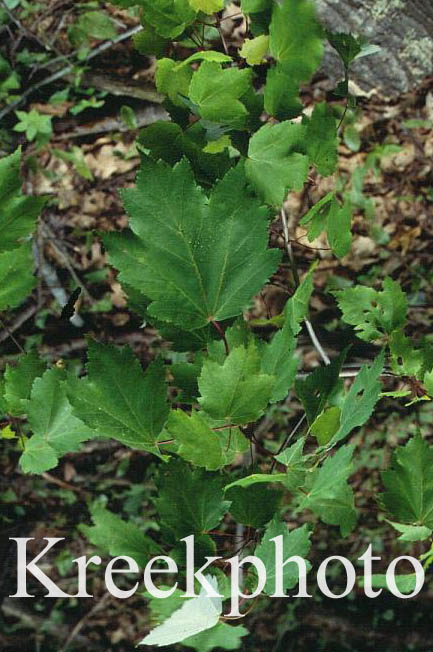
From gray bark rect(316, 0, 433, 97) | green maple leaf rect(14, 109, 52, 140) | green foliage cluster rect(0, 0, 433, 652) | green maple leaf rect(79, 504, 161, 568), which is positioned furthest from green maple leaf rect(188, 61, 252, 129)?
green maple leaf rect(14, 109, 52, 140)

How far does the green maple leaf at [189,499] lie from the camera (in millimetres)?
694

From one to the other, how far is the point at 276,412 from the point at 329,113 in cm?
170

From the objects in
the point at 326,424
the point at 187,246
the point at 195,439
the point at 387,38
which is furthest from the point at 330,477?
the point at 387,38

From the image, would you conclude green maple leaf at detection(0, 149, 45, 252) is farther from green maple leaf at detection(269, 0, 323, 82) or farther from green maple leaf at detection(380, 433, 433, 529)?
green maple leaf at detection(380, 433, 433, 529)

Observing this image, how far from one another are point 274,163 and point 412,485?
1.44 feet

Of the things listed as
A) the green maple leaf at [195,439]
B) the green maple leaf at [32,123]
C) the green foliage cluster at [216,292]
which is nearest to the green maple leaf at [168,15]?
the green foliage cluster at [216,292]

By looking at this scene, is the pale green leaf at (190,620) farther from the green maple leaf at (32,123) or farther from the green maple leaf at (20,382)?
the green maple leaf at (32,123)

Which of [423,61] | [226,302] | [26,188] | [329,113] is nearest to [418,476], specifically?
[226,302]

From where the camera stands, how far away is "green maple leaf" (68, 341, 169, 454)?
2.27 feet

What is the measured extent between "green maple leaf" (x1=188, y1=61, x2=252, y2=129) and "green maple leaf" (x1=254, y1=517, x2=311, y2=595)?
1.52 feet

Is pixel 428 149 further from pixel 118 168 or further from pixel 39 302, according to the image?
pixel 39 302

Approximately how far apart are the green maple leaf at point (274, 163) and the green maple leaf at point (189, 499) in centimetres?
31

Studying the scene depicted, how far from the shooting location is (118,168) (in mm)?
2457

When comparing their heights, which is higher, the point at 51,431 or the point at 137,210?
the point at 137,210
